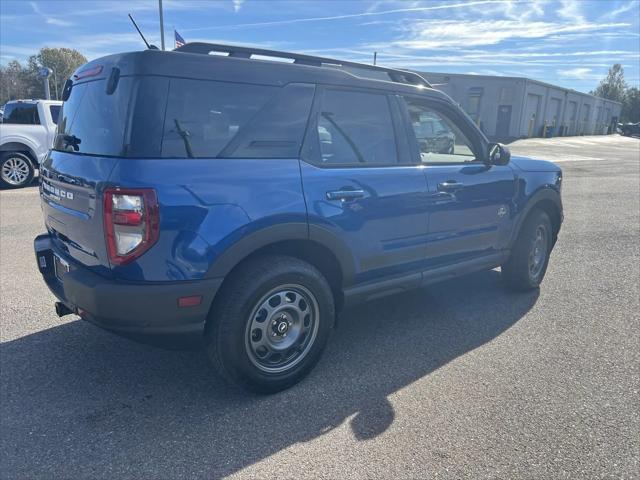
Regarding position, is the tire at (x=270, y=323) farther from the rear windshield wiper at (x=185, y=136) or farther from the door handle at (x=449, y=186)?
the door handle at (x=449, y=186)

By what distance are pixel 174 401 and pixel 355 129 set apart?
6.80 ft

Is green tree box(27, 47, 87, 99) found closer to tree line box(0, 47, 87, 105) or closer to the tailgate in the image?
tree line box(0, 47, 87, 105)

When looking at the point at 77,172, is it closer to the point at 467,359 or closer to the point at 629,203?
the point at 467,359

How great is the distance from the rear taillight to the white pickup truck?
9.45 metres

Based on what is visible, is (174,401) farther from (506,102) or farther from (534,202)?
(506,102)

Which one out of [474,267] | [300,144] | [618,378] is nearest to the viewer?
[300,144]

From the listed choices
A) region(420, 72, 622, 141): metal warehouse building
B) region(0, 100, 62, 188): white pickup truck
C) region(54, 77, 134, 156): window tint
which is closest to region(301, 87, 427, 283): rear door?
region(54, 77, 134, 156): window tint

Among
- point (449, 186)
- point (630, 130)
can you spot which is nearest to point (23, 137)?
point (449, 186)

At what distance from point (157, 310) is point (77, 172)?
3.03 feet

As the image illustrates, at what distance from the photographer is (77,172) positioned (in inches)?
110

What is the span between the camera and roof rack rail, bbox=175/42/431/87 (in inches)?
112

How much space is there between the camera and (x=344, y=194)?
3148 millimetres

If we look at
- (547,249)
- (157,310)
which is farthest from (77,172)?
(547,249)

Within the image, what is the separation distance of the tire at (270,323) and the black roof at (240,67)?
3.48 ft
